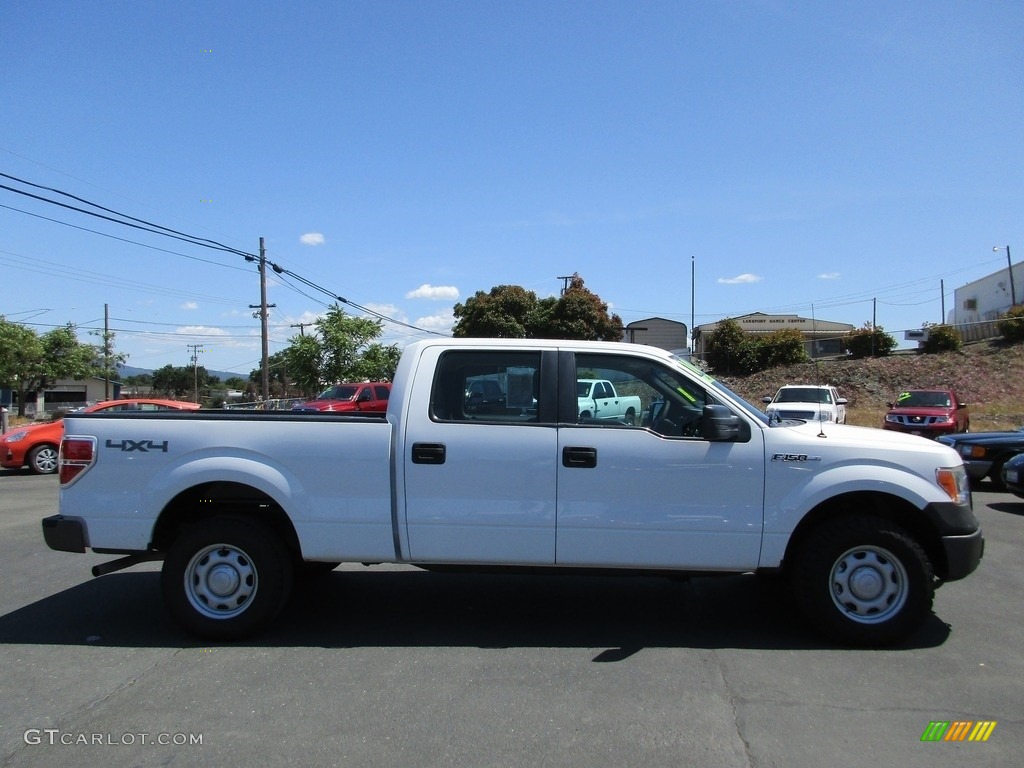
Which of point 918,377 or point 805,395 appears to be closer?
point 805,395

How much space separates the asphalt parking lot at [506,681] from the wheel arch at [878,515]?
0.59 meters

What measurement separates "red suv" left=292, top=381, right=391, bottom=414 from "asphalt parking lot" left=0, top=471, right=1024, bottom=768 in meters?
16.7

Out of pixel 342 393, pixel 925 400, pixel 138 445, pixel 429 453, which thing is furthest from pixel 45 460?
pixel 925 400

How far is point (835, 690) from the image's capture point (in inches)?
173

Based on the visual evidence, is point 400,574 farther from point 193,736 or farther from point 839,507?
point 839,507

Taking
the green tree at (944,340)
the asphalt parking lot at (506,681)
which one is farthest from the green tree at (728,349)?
the asphalt parking lot at (506,681)

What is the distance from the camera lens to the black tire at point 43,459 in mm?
15988

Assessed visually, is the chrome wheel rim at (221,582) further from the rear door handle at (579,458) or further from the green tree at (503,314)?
the green tree at (503,314)

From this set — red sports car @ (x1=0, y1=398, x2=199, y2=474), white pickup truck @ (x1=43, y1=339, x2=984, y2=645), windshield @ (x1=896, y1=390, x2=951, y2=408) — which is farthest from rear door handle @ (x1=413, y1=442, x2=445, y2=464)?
windshield @ (x1=896, y1=390, x2=951, y2=408)

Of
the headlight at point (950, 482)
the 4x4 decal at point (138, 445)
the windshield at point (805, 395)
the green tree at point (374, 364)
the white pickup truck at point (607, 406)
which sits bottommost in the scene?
the headlight at point (950, 482)

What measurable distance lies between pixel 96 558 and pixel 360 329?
109 feet

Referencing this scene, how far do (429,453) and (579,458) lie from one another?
0.95m

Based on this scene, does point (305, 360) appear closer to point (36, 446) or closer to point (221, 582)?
point (36, 446)

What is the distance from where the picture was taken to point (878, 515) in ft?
17.0
